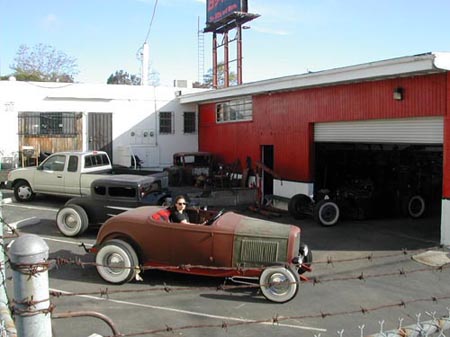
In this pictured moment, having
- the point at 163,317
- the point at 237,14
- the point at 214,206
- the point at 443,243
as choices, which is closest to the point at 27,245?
the point at 163,317

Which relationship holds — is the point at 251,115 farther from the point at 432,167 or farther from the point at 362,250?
the point at 362,250

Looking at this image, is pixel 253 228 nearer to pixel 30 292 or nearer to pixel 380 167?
pixel 30 292

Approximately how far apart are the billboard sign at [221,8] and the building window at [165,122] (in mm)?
9046

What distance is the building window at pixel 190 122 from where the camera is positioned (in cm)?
2458

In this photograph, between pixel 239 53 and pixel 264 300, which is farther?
pixel 239 53

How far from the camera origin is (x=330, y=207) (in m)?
13.5

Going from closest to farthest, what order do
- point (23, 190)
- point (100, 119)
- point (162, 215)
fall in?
point (162, 215), point (23, 190), point (100, 119)

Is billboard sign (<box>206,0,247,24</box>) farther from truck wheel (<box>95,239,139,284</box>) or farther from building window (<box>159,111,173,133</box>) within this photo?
truck wheel (<box>95,239,139,284</box>)

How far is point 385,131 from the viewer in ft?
43.3

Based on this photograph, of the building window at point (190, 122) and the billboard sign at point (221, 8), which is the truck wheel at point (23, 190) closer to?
the building window at point (190, 122)

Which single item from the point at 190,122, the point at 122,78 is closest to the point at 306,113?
the point at 190,122

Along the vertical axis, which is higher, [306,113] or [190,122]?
[190,122]

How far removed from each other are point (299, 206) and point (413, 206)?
12.1 ft

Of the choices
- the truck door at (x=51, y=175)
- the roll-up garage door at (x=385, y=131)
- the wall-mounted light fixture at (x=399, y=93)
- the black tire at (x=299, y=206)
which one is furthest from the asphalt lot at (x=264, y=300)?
the truck door at (x=51, y=175)
